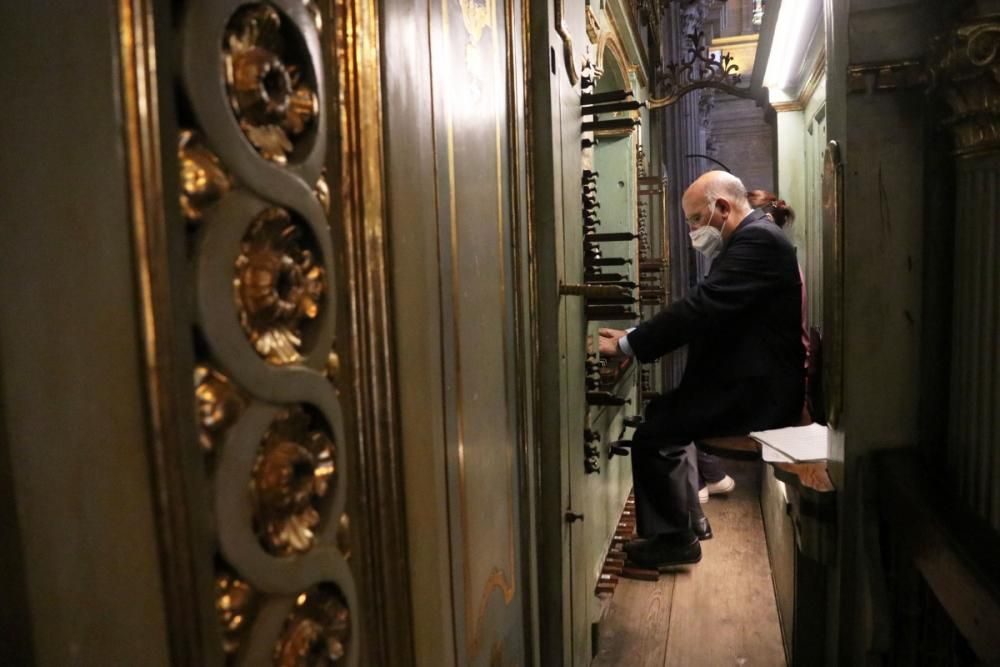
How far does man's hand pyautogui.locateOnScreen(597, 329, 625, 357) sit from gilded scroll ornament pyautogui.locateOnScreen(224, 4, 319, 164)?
223 cm

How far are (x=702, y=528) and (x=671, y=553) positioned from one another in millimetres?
334

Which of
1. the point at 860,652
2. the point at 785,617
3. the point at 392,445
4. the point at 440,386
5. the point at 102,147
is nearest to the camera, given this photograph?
the point at 102,147

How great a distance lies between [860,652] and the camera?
1.49 metres

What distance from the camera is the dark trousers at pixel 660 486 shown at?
8.96ft

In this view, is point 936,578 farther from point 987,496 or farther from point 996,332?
point 996,332

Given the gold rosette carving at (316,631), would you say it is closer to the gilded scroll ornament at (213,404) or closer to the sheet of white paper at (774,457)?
the gilded scroll ornament at (213,404)

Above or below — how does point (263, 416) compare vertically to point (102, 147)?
below

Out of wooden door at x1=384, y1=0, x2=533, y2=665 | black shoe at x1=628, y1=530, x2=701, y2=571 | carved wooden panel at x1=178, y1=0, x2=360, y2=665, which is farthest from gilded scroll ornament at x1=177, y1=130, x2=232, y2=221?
black shoe at x1=628, y1=530, x2=701, y2=571

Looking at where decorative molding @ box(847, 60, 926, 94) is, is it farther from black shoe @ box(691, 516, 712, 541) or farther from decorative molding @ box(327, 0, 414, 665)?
black shoe @ box(691, 516, 712, 541)

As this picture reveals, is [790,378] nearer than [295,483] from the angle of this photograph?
No

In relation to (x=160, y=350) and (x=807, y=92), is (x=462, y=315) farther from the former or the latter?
(x=807, y=92)

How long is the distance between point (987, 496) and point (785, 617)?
1.44 meters

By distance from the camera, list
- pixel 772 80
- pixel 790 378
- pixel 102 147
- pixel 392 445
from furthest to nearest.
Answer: pixel 772 80 < pixel 790 378 < pixel 392 445 < pixel 102 147

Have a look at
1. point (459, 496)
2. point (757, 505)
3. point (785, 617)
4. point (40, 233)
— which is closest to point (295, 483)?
point (40, 233)
